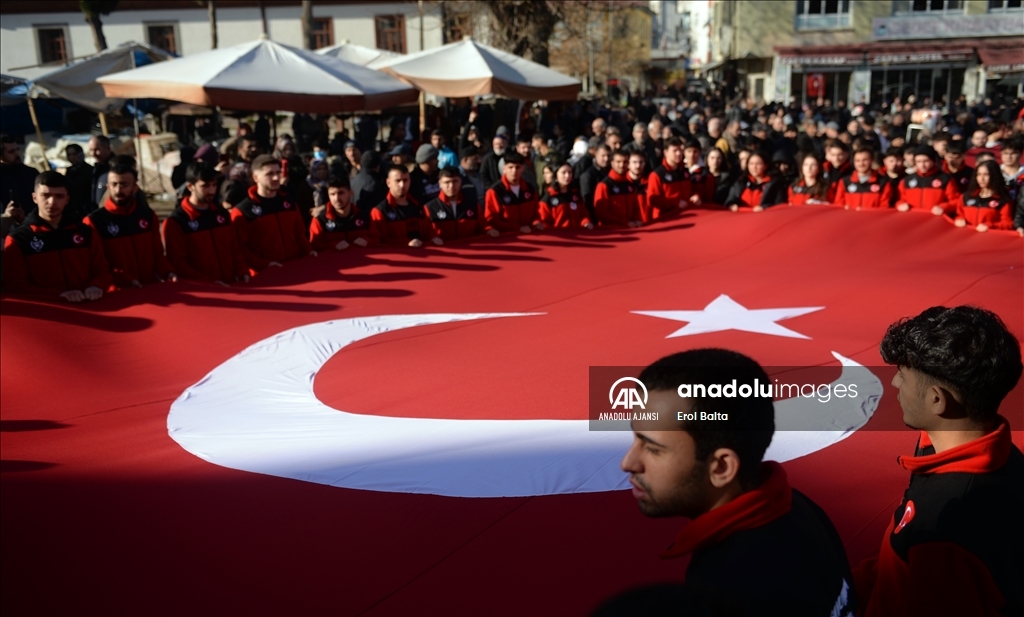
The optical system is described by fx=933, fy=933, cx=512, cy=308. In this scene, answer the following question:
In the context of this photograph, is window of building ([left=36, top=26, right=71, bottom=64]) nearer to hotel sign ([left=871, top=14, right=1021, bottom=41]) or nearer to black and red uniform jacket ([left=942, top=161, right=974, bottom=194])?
hotel sign ([left=871, top=14, right=1021, bottom=41])

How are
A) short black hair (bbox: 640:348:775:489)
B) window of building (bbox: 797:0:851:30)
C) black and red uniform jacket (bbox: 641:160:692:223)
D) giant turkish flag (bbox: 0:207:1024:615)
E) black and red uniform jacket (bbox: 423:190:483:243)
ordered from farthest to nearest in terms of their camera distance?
window of building (bbox: 797:0:851:30)
black and red uniform jacket (bbox: 641:160:692:223)
black and red uniform jacket (bbox: 423:190:483:243)
giant turkish flag (bbox: 0:207:1024:615)
short black hair (bbox: 640:348:775:489)

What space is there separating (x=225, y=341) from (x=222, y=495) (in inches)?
75.2

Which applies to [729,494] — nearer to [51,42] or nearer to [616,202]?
[616,202]

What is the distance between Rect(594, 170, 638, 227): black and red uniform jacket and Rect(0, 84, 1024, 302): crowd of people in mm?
15

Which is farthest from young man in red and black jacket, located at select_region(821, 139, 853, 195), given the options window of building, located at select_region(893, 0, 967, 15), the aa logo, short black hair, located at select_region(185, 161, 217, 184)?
window of building, located at select_region(893, 0, 967, 15)

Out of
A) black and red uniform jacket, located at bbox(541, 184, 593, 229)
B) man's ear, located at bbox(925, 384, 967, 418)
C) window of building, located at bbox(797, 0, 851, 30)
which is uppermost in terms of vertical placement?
window of building, located at bbox(797, 0, 851, 30)

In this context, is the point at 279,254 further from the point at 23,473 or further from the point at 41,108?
the point at 41,108

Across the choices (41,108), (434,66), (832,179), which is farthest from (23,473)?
(41,108)

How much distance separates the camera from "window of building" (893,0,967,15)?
114 feet

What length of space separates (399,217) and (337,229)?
497 mm

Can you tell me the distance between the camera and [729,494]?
172 centimetres

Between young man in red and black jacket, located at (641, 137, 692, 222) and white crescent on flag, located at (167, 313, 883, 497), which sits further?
young man in red and black jacket, located at (641, 137, 692, 222)

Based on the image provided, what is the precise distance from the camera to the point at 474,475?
3.55 meters

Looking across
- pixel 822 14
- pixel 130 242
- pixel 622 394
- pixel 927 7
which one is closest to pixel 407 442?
pixel 622 394
